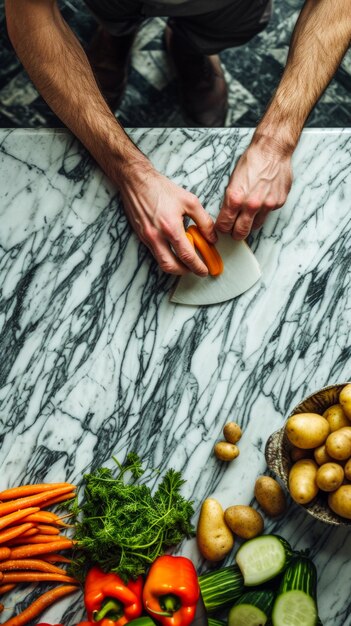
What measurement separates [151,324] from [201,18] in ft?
3.01

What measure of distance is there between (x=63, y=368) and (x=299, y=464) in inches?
25.6

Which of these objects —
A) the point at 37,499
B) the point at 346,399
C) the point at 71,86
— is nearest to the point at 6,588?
the point at 37,499

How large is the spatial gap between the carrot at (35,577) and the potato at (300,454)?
65cm

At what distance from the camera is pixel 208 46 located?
2064 mm

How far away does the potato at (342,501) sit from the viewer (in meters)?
1.40

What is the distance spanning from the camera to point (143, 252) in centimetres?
173

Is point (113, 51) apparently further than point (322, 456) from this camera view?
Yes

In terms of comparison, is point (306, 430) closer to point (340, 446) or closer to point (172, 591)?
point (340, 446)

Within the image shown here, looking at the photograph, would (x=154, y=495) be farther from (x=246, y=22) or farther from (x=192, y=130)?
(x=246, y=22)

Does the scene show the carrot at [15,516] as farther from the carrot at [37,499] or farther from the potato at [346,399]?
the potato at [346,399]

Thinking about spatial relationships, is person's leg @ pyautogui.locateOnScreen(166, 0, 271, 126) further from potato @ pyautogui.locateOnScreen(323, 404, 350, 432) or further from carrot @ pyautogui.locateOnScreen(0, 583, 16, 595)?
carrot @ pyautogui.locateOnScreen(0, 583, 16, 595)

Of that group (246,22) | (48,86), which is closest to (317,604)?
(48,86)

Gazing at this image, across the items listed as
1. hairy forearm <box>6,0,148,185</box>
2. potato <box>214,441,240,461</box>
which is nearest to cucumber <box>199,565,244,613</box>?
potato <box>214,441,240,461</box>

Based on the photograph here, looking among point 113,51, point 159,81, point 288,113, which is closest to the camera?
point 288,113
